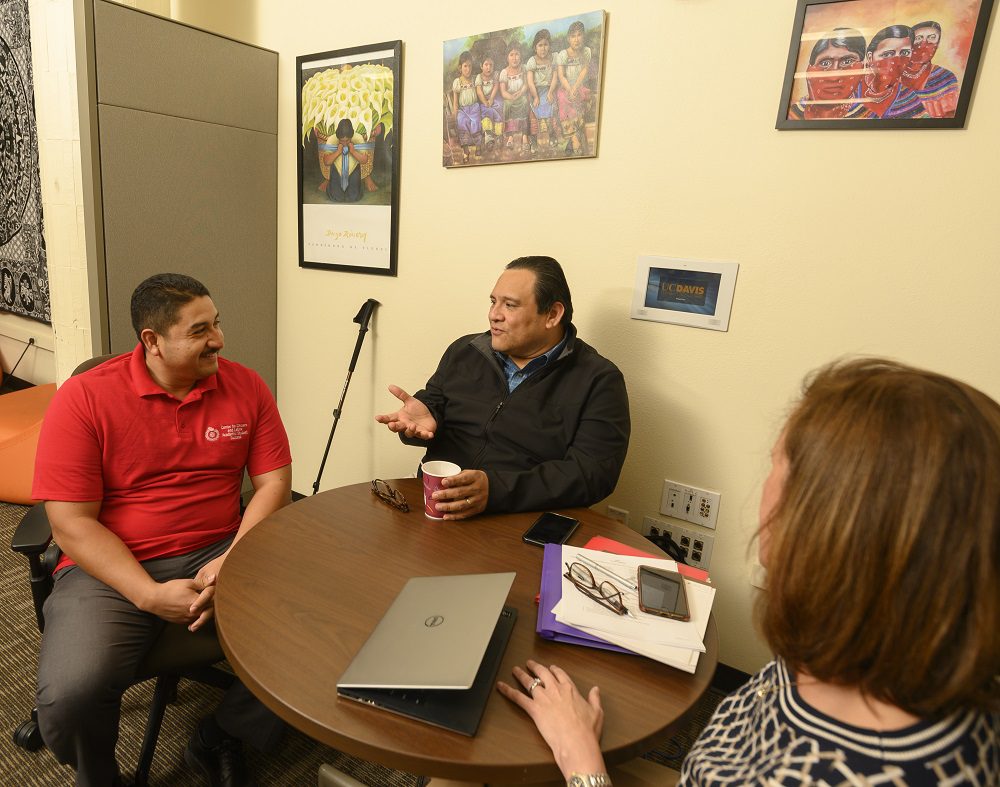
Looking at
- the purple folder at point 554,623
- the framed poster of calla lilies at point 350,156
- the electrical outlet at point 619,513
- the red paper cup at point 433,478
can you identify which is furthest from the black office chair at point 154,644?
the framed poster of calla lilies at point 350,156

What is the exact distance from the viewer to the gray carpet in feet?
4.85

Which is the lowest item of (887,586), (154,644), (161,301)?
(154,644)

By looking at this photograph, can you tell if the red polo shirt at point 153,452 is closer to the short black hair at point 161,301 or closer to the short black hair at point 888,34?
the short black hair at point 161,301

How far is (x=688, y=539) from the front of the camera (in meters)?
1.91

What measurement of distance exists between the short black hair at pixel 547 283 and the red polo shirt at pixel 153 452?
0.86 metres

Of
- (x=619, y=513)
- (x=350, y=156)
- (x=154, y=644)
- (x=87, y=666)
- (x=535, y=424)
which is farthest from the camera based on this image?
(x=350, y=156)

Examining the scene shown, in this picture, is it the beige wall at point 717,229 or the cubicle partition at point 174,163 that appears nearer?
the beige wall at point 717,229

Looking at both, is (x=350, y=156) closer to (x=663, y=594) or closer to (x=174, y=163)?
(x=174, y=163)

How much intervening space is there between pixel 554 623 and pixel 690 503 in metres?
1.05

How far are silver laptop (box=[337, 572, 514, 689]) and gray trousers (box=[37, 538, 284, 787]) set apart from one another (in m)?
0.72

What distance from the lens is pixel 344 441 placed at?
9.05 ft

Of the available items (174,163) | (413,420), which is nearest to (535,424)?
(413,420)

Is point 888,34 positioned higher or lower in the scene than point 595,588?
higher

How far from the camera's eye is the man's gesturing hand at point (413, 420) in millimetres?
1650
